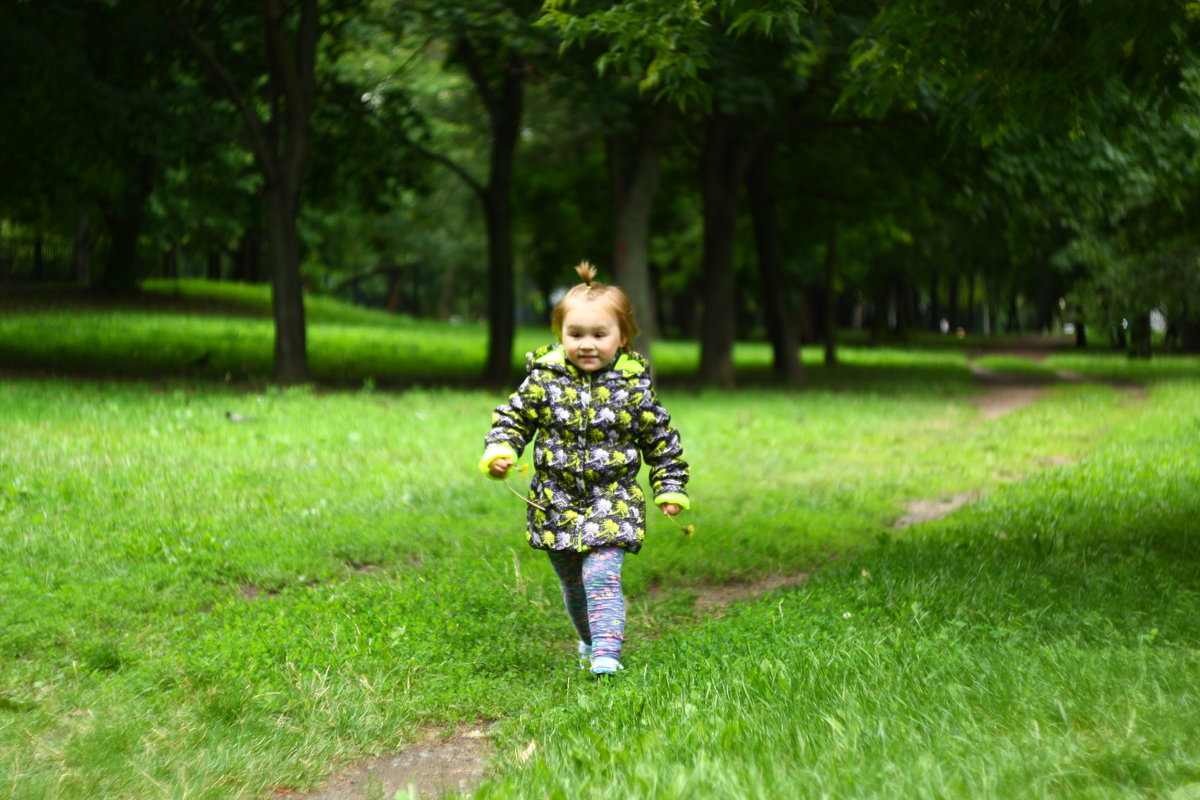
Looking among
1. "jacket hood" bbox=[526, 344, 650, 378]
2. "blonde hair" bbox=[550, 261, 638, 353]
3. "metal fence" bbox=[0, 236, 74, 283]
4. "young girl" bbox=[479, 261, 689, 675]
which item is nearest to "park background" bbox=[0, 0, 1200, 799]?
"young girl" bbox=[479, 261, 689, 675]

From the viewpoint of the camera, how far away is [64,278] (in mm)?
37594

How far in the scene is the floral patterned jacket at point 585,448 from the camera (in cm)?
511

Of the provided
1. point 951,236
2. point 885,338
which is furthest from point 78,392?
point 885,338

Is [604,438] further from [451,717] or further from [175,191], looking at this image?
[175,191]

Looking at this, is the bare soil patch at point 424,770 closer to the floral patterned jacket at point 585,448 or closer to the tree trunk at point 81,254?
the floral patterned jacket at point 585,448

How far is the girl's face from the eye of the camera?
510 cm

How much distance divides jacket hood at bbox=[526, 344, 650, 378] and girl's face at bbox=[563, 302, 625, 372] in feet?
0.17

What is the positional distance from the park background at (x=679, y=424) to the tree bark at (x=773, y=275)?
104mm

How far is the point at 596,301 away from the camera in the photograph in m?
5.13

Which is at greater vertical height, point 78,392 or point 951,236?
point 951,236

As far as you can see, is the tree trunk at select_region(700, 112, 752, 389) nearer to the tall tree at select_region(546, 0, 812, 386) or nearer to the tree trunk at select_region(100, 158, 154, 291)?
the tall tree at select_region(546, 0, 812, 386)

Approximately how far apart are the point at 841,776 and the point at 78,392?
14236mm

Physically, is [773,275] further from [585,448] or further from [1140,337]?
[585,448]

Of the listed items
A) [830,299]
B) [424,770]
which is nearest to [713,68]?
[424,770]
